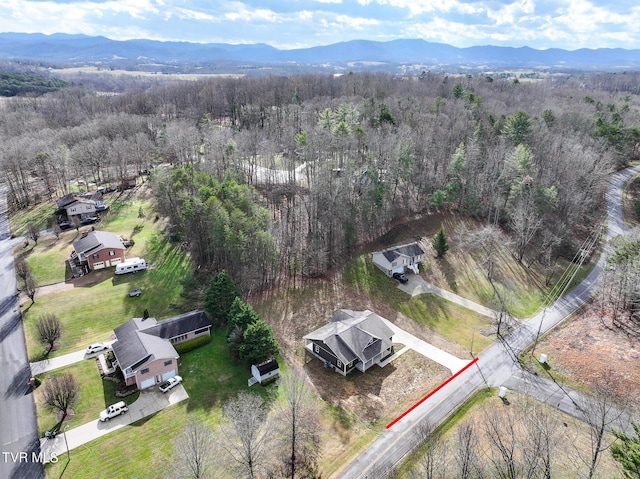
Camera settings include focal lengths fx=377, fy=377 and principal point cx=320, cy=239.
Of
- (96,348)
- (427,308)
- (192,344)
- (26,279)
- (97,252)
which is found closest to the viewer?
(96,348)

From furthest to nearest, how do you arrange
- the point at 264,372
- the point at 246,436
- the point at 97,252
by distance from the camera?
the point at 97,252
the point at 264,372
the point at 246,436

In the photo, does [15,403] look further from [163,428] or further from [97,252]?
[97,252]

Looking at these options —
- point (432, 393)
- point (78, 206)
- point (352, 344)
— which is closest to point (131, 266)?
point (78, 206)

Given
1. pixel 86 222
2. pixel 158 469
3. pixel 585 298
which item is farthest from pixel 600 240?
pixel 86 222

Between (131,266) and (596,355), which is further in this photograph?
(131,266)

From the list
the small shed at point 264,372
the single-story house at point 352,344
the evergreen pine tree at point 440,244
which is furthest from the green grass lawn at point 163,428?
the evergreen pine tree at point 440,244

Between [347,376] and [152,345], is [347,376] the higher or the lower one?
the lower one

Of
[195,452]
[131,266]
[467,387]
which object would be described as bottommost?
[467,387]

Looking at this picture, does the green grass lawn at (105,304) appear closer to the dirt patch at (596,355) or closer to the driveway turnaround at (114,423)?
the driveway turnaround at (114,423)
